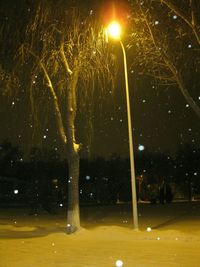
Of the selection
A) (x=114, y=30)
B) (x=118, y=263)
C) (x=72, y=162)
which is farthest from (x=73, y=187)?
(x=118, y=263)

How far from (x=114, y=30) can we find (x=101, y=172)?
70.0 metres

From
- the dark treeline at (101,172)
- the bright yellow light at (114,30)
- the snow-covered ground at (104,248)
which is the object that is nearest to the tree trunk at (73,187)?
the snow-covered ground at (104,248)

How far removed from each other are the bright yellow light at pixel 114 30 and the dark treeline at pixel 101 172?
180ft

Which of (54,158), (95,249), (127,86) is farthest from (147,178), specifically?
(95,249)

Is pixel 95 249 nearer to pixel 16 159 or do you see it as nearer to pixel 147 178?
pixel 147 178

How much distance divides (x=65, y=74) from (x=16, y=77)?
7.26 feet

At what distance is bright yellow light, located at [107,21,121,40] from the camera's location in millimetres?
20875

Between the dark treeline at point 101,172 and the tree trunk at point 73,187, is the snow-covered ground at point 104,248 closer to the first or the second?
the tree trunk at point 73,187

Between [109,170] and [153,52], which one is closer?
[153,52]

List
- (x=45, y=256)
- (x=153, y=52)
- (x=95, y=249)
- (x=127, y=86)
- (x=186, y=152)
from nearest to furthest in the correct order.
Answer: (x=45, y=256), (x=95, y=249), (x=153, y=52), (x=127, y=86), (x=186, y=152)

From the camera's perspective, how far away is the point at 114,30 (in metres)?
21.7

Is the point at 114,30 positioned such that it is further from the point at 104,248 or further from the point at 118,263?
the point at 118,263

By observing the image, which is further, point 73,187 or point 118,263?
point 73,187

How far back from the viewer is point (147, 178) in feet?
286
